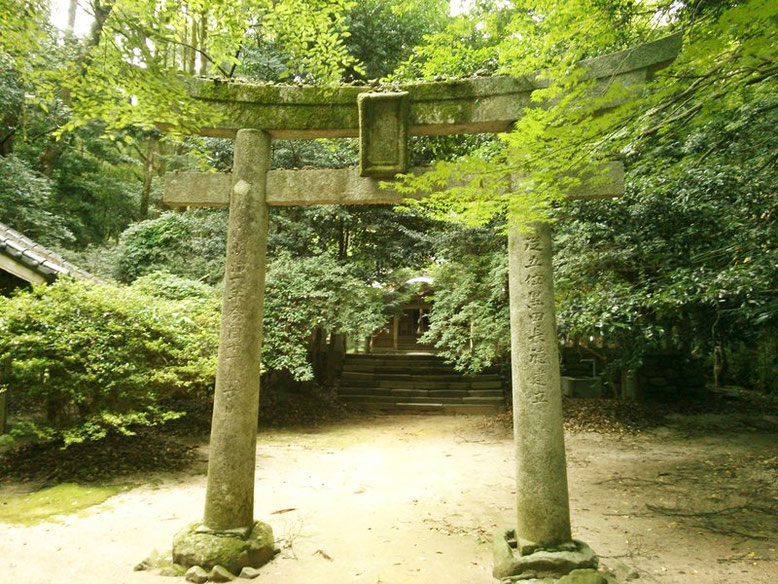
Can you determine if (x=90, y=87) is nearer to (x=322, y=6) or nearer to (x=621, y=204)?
(x=322, y=6)

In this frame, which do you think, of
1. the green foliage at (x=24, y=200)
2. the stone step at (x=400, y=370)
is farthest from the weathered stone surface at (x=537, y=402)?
the green foliage at (x=24, y=200)

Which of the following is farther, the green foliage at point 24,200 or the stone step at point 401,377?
the stone step at point 401,377

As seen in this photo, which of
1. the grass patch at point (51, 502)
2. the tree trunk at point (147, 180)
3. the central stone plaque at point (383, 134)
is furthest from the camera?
the tree trunk at point (147, 180)

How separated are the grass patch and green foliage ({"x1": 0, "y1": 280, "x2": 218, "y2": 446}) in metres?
0.63

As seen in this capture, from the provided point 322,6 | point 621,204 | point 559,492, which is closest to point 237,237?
point 322,6

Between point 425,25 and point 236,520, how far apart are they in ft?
40.1

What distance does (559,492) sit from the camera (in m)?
3.82

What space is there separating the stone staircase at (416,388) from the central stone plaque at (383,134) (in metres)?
9.18

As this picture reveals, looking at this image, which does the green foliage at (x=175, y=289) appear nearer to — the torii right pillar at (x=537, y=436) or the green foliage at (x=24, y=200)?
the green foliage at (x=24, y=200)

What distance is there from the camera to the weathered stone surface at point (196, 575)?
3.68 m

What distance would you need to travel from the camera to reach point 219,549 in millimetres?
3852

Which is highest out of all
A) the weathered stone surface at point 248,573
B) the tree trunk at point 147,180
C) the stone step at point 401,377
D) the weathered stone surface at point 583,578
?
the tree trunk at point 147,180

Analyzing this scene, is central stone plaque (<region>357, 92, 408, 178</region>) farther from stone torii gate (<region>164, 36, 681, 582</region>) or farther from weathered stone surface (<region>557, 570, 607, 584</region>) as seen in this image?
weathered stone surface (<region>557, 570, 607, 584</region>)

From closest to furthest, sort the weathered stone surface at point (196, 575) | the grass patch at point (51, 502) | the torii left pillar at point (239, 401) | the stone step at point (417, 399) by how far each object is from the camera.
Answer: the weathered stone surface at point (196, 575), the torii left pillar at point (239, 401), the grass patch at point (51, 502), the stone step at point (417, 399)
